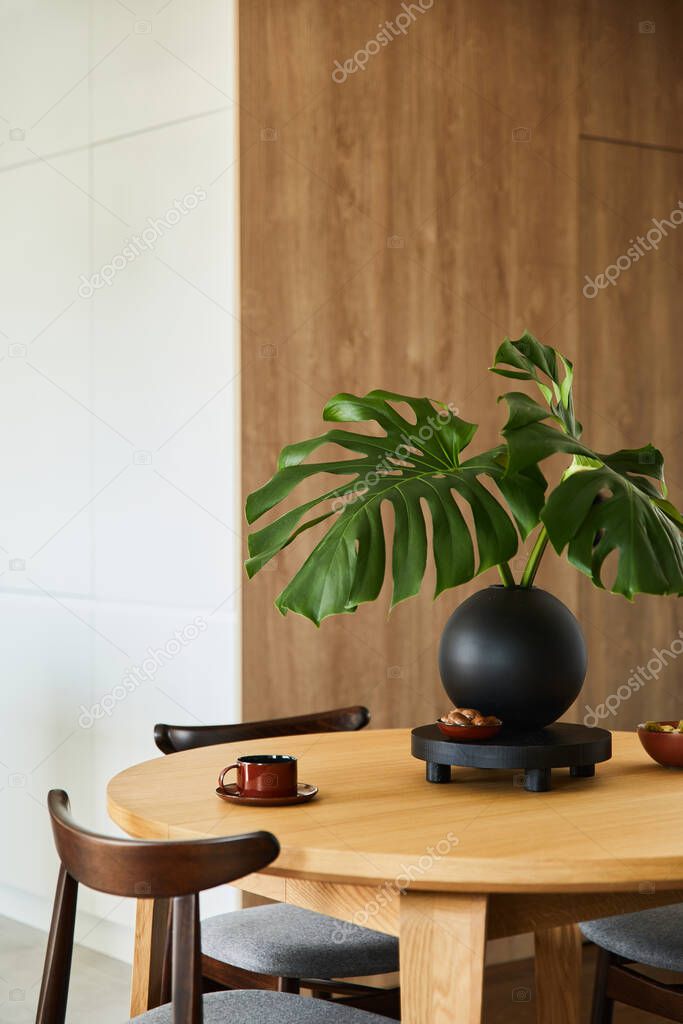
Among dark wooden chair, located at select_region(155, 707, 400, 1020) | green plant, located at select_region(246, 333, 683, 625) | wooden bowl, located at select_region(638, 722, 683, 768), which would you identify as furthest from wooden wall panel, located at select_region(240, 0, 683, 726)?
wooden bowl, located at select_region(638, 722, 683, 768)

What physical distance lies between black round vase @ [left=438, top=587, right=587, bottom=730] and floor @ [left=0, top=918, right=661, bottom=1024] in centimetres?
134

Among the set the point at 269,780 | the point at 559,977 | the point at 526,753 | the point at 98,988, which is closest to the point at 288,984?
the point at 559,977

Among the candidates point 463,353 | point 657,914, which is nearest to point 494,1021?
point 657,914

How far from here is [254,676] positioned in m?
3.28

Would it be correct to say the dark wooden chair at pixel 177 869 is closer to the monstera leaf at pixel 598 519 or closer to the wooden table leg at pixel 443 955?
the wooden table leg at pixel 443 955

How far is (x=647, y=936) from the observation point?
7.33 ft

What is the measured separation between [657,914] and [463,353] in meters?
1.79

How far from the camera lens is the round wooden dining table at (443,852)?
1.54m

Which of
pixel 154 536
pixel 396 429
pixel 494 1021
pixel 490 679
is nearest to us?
pixel 490 679

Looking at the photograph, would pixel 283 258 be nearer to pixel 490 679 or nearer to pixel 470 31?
pixel 470 31

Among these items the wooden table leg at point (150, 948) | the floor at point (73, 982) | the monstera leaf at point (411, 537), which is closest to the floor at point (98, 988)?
the floor at point (73, 982)

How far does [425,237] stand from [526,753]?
2.02 metres

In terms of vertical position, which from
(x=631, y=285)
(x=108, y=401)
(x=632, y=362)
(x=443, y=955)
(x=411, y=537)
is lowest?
(x=443, y=955)

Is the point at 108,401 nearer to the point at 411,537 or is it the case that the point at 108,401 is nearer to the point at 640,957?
the point at 411,537
